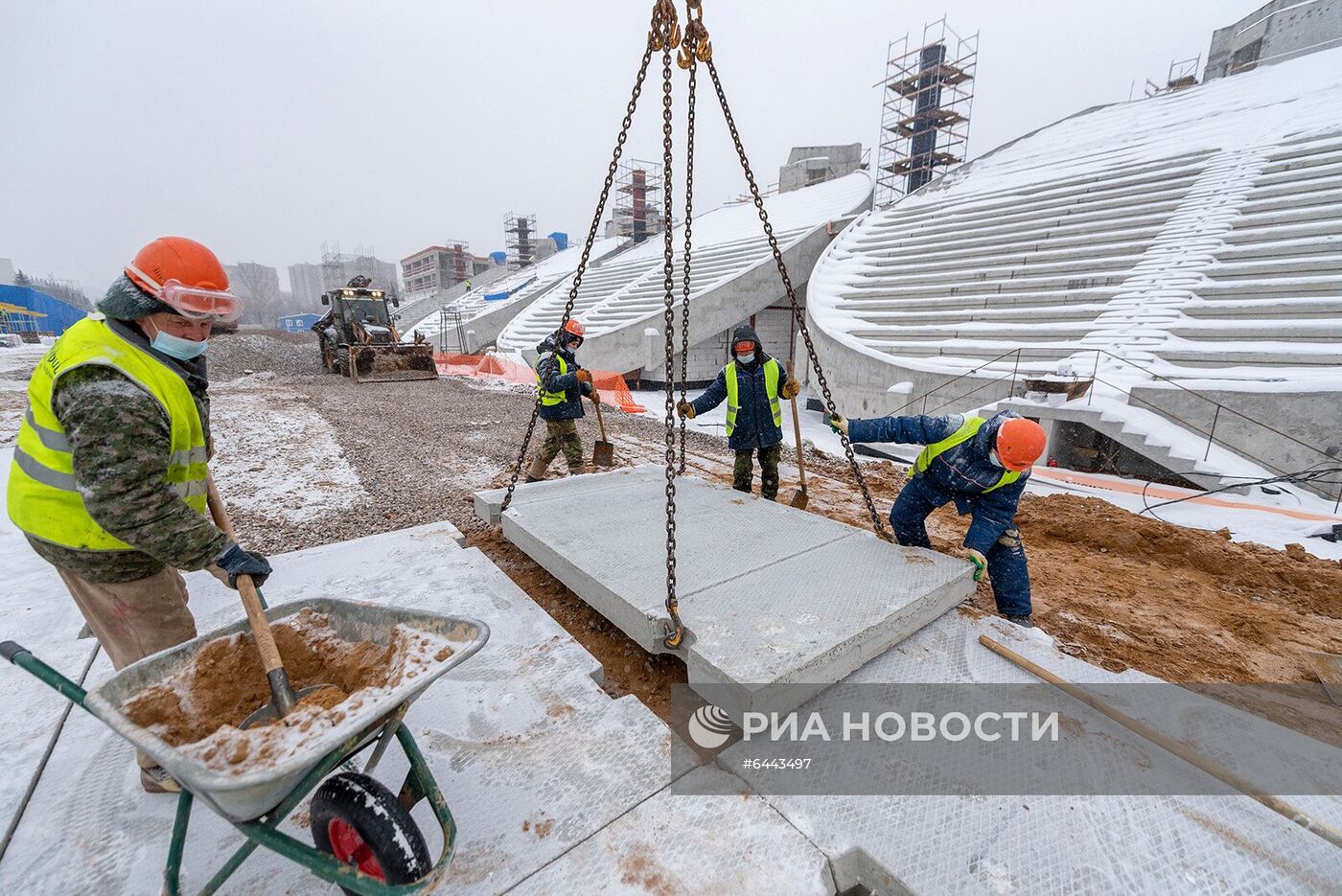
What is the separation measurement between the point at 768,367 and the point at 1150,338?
620 cm

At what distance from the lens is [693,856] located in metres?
1.55

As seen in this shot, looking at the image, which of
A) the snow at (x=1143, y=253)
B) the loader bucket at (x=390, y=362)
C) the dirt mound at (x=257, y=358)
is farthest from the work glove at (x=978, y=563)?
the dirt mound at (x=257, y=358)

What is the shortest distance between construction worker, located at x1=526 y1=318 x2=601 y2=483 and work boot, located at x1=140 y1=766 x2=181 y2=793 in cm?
369

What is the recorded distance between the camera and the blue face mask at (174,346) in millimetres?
1672

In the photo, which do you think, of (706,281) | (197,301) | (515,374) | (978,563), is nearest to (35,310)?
(515,374)

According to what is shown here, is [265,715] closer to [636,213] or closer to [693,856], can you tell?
[693,856]

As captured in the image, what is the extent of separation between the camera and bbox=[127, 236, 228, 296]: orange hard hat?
5.20 feet

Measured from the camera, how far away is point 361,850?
1422mm

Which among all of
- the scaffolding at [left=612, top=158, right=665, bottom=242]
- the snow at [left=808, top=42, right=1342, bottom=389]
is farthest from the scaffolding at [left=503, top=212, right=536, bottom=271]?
the snow at [left=808, top=42, right=1342, bottom=389]

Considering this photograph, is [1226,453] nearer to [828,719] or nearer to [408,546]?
[828,719]

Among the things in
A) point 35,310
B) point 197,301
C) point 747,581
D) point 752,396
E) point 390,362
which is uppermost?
point 197,301

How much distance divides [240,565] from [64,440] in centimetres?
60

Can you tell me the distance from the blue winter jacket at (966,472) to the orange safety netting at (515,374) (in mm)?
6871

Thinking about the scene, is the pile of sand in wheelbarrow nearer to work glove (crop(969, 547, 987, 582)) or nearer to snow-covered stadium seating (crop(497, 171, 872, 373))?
work glove (crop(969, 547, 987, 582))
